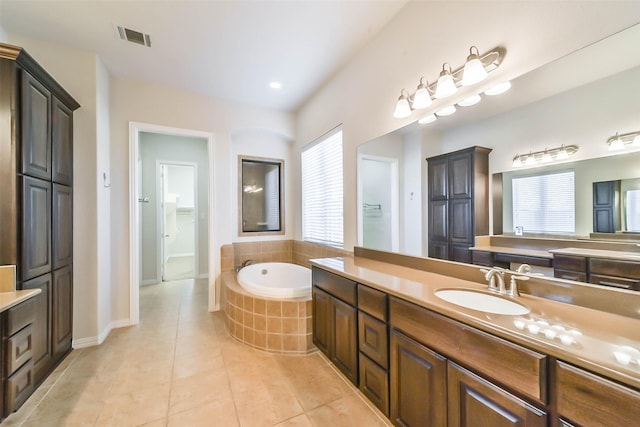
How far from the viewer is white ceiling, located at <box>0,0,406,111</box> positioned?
1.95m

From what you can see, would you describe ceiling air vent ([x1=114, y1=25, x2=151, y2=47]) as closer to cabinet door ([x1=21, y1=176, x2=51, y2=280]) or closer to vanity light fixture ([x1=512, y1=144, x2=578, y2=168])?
cabinet door ([x1=21, y1=176, x2=51, y2=280])

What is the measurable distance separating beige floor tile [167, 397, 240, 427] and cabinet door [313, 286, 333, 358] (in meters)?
0.73

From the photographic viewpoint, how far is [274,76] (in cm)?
292

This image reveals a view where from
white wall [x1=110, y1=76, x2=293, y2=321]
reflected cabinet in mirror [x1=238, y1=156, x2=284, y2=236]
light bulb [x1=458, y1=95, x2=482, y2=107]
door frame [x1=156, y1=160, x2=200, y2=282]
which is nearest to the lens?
light bulb [x1=458, y1=95, x2=482, y2=107]

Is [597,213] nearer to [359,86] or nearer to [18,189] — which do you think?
[359,86]

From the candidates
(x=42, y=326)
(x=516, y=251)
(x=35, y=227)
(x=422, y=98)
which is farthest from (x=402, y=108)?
(x=42, y=326)

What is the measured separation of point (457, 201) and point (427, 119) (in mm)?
612

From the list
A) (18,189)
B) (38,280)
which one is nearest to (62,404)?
(38,280)

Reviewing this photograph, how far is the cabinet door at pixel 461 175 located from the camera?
159cm

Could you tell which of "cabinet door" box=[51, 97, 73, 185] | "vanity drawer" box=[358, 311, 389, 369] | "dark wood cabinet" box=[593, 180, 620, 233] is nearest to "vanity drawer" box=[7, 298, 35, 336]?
"cabinet door" box=[51, 97, 73, 185]

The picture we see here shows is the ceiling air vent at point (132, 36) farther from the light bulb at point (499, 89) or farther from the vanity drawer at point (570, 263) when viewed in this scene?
the vanity drawer at point (570, 263)

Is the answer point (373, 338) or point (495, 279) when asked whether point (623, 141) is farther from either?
point (373, 338)

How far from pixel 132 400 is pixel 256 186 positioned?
2866 millimetres

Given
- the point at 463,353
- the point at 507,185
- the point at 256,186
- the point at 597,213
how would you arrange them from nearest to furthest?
the point at 463,353 < the point at 597,213 < the point at 507,185 < the point at 256,186
